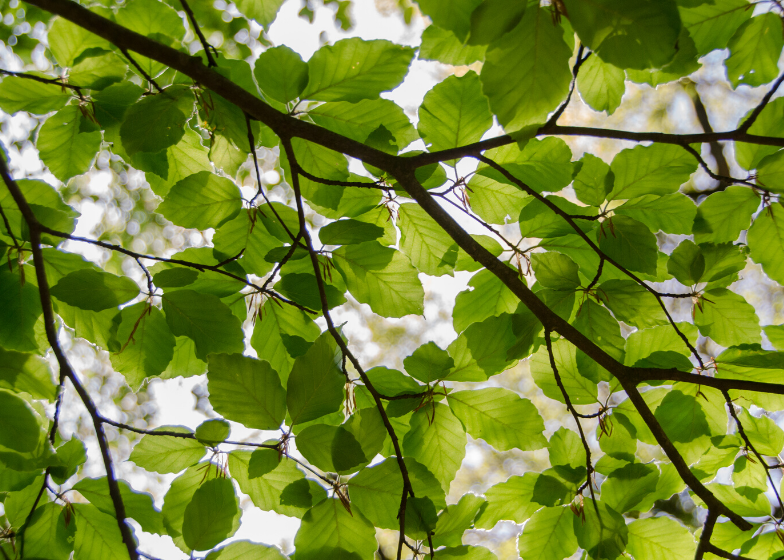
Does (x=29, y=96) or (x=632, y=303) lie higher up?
(x=29, y=96)

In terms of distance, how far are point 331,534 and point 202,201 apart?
0.68m

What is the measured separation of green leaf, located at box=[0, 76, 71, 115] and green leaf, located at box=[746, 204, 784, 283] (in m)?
1.47

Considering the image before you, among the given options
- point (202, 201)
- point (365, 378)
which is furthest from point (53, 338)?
point (365, 378)

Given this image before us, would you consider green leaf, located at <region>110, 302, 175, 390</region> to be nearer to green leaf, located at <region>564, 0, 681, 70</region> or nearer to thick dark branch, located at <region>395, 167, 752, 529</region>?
thick dark branch, located at <region>395, 167, 752, 529</region>

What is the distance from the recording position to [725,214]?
992mm

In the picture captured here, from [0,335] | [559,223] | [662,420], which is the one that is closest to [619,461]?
[662,420]

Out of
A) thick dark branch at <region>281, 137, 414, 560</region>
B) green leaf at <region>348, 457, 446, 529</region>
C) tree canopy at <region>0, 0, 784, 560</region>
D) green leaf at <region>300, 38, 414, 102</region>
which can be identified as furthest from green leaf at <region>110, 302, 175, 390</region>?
green leaf at <region>300, 38, 414, 102</region>

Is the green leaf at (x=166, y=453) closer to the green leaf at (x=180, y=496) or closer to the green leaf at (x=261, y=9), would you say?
the green leaf at (x=180, y=496)

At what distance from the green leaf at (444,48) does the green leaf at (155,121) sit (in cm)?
49

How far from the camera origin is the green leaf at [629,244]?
0.92 meters

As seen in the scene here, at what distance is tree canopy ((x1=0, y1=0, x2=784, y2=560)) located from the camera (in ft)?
2.57

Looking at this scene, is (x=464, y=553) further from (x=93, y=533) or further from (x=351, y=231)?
(x=93, y=533)

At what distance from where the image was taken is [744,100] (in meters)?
5.15

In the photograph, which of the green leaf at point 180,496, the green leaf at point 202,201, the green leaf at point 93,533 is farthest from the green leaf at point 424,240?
the green leaf at point 93,533
